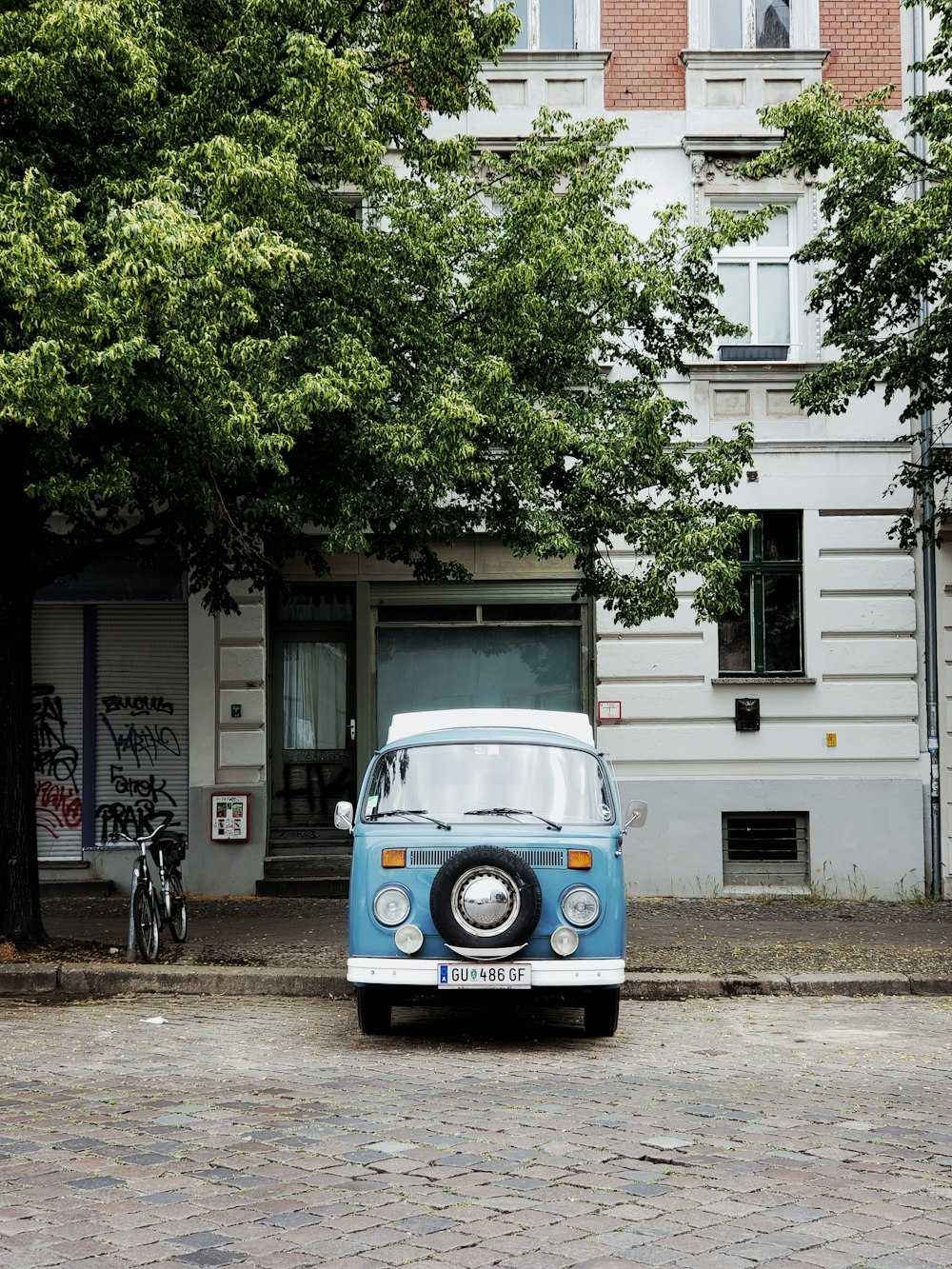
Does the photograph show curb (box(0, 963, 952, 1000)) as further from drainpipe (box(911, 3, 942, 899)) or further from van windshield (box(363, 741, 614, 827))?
drainpipe (box(911, 3, 942, 899))

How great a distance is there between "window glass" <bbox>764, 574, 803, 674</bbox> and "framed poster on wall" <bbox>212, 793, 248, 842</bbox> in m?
6.30

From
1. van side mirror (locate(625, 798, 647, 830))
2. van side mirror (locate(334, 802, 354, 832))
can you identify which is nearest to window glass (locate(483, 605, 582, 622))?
van side mirror (locate(625, 798, 647, 830))

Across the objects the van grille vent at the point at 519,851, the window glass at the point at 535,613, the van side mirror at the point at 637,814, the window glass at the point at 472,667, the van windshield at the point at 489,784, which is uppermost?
the window glass at the point at 535,613

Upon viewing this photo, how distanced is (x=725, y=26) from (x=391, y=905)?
13275 millimetres

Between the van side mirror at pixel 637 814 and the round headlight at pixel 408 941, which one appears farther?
the van side mirror at pixel 637 814

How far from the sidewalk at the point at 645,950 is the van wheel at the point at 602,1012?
1.96 meters

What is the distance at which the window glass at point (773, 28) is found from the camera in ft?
59.0

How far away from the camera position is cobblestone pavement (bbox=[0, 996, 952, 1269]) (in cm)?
498

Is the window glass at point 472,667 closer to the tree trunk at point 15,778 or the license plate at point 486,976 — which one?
the tree trunk at point 15,778

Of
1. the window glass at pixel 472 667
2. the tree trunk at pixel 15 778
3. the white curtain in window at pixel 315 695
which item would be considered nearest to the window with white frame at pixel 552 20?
the window glass at pixel 472 667

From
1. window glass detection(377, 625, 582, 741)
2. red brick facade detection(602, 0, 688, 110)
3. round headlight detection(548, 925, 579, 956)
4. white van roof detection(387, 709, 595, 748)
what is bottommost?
round headlight detection(548, 925, 579, 956)

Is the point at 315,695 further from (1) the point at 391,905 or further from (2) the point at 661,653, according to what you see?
(1) the point at 391,905

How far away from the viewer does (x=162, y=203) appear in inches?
393

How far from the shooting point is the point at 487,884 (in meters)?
8.74
